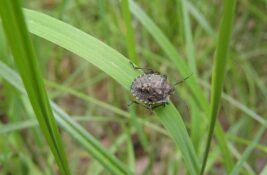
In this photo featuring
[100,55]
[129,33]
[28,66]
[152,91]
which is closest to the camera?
[28,66]

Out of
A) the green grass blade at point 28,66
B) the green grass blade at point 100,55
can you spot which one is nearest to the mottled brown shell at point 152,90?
the green grass blade at point 100,55

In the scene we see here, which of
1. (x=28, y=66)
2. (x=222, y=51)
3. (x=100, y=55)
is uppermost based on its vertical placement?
(x=100, y=55)

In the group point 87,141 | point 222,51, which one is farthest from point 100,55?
point 222,51

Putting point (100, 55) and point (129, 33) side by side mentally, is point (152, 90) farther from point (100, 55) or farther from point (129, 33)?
point (100, 55)

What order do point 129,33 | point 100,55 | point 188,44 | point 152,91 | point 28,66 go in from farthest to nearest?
1. point 188,44
2. point 152,91
3. point 129,33
4. point 100,55
5. point 28,66

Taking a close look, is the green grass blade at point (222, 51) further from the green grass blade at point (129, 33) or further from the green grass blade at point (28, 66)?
the green grass blade at point (129, 33)

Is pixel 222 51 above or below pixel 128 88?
below

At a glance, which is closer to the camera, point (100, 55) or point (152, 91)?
point (100, 55)
